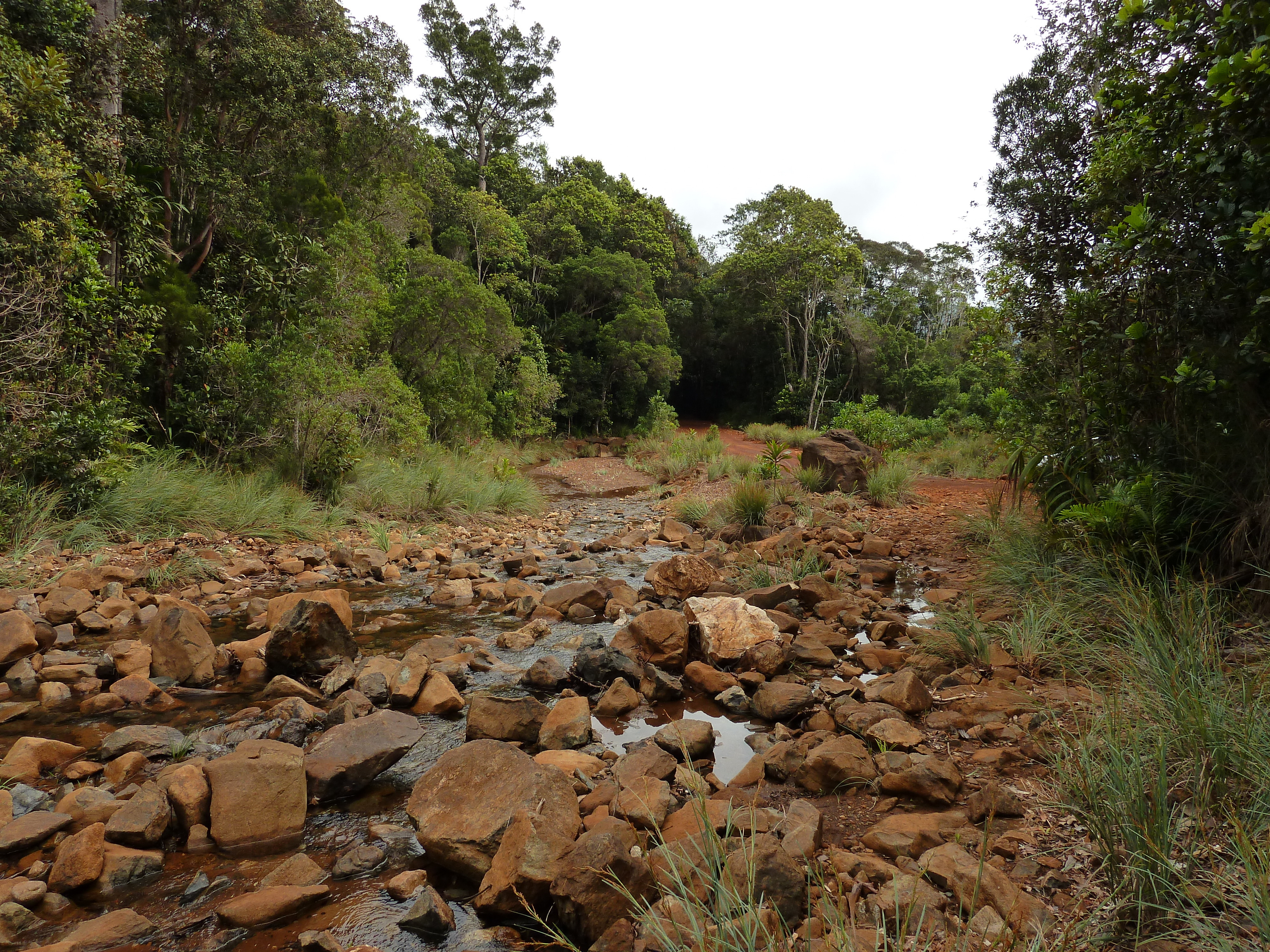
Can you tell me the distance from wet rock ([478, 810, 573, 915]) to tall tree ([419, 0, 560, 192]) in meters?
27.0

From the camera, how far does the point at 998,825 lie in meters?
2.26

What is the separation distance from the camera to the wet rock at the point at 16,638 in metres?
3.94

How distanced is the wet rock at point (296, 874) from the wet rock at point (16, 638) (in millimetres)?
2984

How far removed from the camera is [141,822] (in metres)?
2.37

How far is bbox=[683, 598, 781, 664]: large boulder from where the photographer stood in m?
4.23

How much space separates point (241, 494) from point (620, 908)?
25.3 feet

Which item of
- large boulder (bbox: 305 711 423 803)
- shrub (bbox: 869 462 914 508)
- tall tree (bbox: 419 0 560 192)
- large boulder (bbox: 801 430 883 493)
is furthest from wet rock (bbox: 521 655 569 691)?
tall tree (bbox: 419 0 560 192)

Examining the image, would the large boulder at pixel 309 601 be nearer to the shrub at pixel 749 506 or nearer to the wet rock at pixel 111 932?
the wet rock at pixel 111 932

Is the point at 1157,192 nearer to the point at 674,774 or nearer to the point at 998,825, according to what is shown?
the point at 998,825

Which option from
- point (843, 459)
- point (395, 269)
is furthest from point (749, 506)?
point (395, 269)

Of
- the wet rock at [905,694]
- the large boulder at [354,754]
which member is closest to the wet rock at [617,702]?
the large boulder at [354,754]

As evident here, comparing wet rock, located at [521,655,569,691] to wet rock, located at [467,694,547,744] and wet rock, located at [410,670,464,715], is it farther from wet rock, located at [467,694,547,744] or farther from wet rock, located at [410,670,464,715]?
wet rock, located at [467,694,547,744]

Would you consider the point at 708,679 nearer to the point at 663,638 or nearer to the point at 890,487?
the point at 663,638

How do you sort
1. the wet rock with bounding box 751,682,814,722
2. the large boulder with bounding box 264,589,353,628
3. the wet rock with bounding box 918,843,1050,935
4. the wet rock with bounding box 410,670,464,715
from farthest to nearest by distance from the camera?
Answer: the large boulder with bounding box 264,589,353,628, the wet rock with bounding box 410,670,464,715, the wet rock with bounding box 751,682,814,722, the wet rock with bounding box 918,843,1050,935
